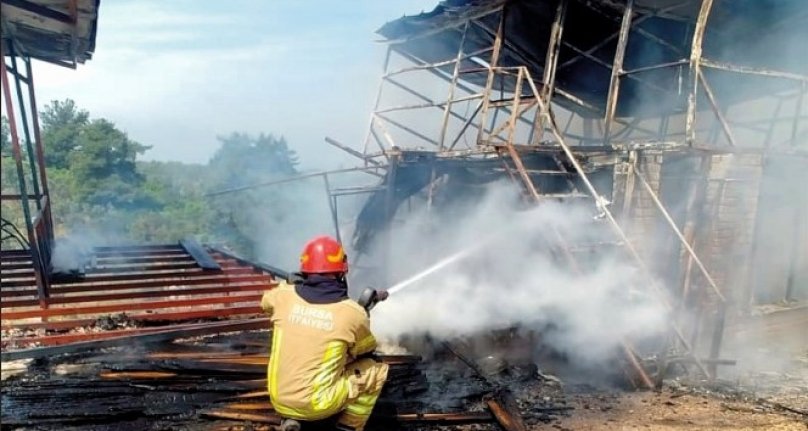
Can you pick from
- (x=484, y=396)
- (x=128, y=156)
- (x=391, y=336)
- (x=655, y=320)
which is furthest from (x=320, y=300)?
(x=128, y=156)

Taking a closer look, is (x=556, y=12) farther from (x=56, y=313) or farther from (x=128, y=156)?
(x=128, y=156)

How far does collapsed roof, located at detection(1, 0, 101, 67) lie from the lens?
598 centimetres

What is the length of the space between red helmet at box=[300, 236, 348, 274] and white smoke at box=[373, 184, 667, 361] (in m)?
3.64

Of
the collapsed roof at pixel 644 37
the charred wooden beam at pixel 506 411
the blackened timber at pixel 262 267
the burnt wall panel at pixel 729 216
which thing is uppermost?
the collapsed roof at pixel 644 37

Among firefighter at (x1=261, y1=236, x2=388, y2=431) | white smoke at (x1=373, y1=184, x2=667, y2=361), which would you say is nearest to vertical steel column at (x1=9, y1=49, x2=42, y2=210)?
white smoke at (x1=373, y1=184, x2=667, y2=361)

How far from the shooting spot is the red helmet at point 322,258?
3900 millimetres

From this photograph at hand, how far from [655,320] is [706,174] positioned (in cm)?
230

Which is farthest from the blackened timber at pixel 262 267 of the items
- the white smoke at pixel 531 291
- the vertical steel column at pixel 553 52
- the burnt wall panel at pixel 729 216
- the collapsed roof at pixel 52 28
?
the burnt wall panel at pixel 729 216

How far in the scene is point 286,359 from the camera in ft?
12.4

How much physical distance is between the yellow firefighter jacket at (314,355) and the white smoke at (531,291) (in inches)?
142

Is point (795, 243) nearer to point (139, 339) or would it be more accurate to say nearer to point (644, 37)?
point (644, 37)

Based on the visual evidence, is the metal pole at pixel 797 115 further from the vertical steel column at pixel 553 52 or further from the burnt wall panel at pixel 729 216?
the vertical steel column at pixel 553 52

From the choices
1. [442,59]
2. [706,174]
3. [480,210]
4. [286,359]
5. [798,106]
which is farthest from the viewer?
[442,59]

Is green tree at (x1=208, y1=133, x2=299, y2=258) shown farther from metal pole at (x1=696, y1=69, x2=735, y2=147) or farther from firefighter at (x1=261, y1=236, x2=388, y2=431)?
firefighter at (x1=261, y1=236, x2=388, y2=431)
